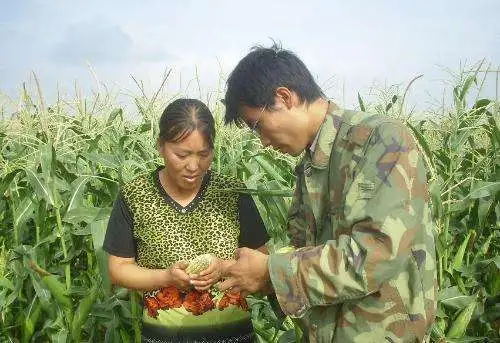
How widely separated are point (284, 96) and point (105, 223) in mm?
1642

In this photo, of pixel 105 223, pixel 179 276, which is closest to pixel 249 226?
pixel 179 276

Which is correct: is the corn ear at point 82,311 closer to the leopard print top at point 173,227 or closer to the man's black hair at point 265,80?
the leopard print top at point 173,227

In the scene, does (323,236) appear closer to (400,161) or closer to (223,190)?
(400,161)

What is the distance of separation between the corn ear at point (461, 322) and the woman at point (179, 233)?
67.7 inches

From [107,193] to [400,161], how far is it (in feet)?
7.39

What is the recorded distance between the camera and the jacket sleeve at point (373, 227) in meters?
1.72

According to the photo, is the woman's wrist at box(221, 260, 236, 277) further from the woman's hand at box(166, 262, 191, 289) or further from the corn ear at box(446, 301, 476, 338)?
the corn ear at box(446, 301, 476, 338)

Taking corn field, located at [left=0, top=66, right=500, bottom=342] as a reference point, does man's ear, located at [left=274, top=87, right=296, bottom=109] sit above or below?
above

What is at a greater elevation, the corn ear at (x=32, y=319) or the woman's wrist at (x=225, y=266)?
the woman's wrist at (x=225, y=266)

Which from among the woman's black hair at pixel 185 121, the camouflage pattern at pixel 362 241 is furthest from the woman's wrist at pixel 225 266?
the woman's black hair at pixel 185 121

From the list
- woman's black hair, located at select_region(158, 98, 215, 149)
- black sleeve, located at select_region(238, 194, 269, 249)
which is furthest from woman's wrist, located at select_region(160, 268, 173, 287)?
woman's black hair, located at select_region(158, 98, 215, 149)

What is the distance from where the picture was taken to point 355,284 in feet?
5.79

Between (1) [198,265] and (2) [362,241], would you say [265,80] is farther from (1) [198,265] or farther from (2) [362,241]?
(1) [198,265]

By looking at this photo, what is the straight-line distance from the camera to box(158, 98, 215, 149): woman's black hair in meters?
2.32
